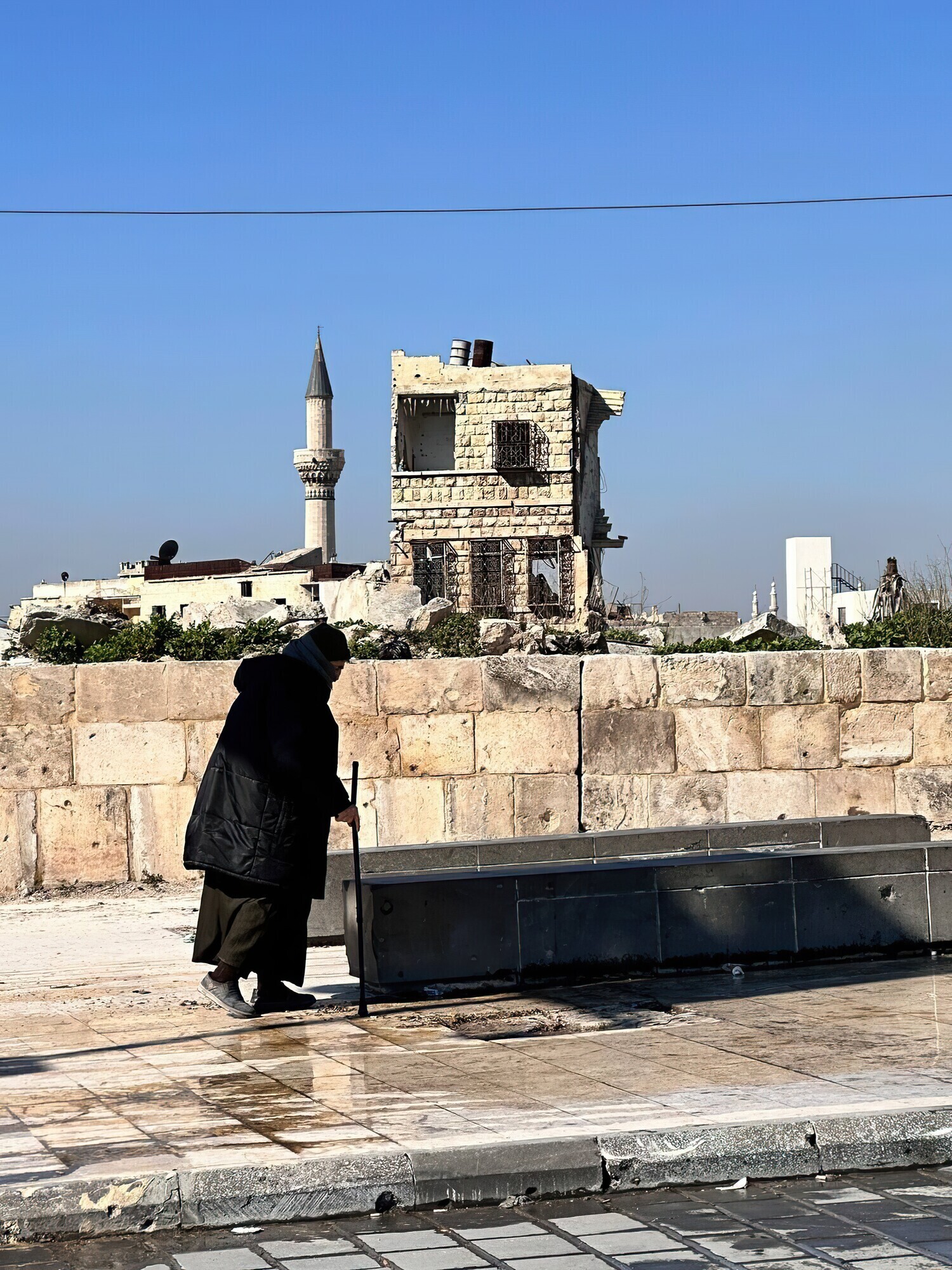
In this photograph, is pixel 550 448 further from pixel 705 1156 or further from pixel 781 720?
pixel 705 1156

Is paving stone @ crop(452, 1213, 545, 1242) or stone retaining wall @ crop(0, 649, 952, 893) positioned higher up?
stone retaining wall @ crop(0, 649, 952, 893)

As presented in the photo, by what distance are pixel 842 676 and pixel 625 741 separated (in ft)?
5.70

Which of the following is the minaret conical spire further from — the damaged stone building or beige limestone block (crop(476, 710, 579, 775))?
beige limestone block (crop(476, 710, 579, 775))

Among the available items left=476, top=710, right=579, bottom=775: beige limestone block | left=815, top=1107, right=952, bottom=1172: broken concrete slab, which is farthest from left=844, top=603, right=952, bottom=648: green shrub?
left=815, top=1107, right=952, bottom=1172: broken concrete slab

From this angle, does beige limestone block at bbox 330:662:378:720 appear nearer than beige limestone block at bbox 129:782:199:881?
No

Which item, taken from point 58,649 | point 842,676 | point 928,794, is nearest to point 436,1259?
point 842,676

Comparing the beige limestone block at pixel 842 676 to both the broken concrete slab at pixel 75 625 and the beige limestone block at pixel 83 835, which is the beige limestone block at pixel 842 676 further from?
the broken concrete slab at pixel 75 625

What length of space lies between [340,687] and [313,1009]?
479 centimetres

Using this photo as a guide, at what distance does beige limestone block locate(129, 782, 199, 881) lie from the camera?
11023mm

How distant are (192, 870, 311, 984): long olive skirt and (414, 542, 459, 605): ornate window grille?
143 ft

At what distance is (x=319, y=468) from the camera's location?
8244cm

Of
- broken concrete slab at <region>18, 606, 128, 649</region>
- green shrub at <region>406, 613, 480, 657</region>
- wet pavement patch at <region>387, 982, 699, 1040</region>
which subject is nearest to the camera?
wet pavement patch at <region>387, 982, 699, 1040</region>

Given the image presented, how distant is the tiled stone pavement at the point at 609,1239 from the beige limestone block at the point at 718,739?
286 inches

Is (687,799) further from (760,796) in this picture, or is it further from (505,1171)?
(505,1171)
